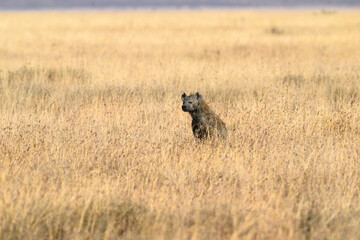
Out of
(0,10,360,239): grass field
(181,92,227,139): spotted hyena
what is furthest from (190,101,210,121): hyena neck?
(0,10,360,239): grass field

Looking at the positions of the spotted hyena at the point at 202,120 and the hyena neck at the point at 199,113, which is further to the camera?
the hyena neck at the point at 199,113

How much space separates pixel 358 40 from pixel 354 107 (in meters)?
16.2

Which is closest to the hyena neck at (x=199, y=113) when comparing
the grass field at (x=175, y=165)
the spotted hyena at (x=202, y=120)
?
the spotted hyena at (x=202, y=120)

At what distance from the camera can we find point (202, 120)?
7.56m

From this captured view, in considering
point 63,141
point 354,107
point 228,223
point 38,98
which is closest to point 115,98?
point 38,98

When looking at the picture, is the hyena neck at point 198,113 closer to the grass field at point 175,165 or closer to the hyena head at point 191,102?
the hyena head at point 191,102

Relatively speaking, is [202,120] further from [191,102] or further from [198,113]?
[191,102]

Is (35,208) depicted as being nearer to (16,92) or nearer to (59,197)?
(59,197)

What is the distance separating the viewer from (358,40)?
24.5 metres

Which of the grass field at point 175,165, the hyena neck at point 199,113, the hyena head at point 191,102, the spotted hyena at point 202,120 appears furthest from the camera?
the hyena neck at point 199,113

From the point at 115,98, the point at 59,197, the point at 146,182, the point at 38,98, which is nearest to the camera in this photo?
the point at 59,197

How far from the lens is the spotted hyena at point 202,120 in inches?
292

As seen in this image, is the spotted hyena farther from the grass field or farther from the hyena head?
the grass field

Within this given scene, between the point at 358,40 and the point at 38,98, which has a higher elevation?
the point at 358,40
